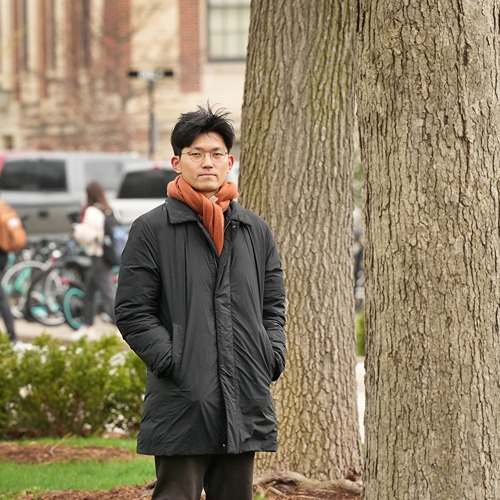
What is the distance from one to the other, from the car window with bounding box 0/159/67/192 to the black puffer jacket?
17.0m

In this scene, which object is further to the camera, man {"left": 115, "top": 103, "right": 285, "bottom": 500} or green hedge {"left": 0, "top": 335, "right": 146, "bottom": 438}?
green hedge {"left": 0, "top": 335, "right": 146, "bottom": 438}

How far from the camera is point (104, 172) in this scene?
73.3 feet

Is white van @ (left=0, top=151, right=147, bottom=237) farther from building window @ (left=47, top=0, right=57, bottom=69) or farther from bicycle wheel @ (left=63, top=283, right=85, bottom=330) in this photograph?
building window @ (left=47, top=0, right=57, bottom=69)

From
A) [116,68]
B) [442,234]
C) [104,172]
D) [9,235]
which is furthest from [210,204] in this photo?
[116,68]

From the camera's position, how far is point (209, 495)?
489 centimetres

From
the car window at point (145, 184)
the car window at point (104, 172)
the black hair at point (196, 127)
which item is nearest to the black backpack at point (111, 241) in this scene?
the car window at point (145, 184)

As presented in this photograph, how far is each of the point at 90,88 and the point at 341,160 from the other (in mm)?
28233

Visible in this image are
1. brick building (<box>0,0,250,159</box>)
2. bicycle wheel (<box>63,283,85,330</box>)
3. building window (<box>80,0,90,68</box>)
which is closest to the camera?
bicycle wheel (<box>63,283,85,330</box>)

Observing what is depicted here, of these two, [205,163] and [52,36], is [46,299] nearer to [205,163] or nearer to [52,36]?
[205,163]

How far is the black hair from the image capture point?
4828 mm

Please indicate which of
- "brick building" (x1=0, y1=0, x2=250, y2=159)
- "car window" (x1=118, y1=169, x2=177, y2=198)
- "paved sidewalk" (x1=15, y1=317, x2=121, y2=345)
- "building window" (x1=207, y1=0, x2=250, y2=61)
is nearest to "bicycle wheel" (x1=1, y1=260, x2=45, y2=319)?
"paved sidewalk" (x1=15, y1=317, x2=121, y2=345)

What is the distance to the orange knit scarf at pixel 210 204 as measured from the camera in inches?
185

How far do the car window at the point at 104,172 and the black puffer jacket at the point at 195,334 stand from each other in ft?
57.7

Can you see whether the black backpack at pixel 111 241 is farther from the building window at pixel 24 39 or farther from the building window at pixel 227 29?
the building window at pixel 24 39
